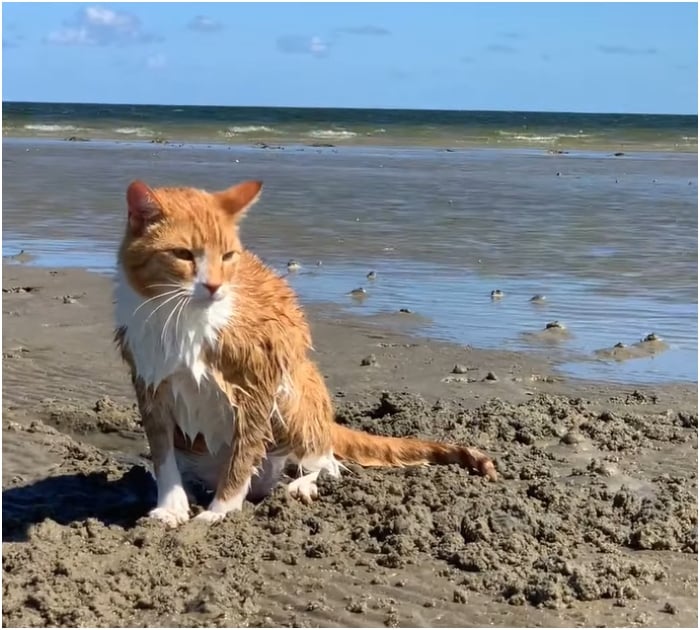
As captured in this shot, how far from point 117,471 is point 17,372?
2158mm

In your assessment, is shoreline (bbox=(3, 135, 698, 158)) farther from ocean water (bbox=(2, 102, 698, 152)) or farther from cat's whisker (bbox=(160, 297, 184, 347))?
cat's whisker (bbox=(160, 297, 184, 347))

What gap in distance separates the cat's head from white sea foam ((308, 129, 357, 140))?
37.3m

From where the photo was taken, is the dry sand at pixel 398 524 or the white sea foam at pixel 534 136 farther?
the white sea foam at pixel 534 136

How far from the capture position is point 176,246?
Answer: 458 centimetres

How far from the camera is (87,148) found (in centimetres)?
3044

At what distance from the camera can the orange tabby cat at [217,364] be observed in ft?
15.2

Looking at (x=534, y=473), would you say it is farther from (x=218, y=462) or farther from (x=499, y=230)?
(x=499, y=230)

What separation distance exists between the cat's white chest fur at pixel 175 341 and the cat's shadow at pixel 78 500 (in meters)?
0.63

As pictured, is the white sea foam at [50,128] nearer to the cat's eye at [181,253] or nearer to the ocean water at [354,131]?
the ocean water at [354,131]

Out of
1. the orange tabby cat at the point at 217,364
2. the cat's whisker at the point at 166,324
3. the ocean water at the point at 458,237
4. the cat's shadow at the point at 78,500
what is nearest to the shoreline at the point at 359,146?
the ocean water at the point at 458,237

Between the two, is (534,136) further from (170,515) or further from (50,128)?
(170,515)

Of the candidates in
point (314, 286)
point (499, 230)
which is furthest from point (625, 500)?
point (499, 230)

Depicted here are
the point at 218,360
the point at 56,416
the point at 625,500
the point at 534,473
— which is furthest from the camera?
the point at 56,416

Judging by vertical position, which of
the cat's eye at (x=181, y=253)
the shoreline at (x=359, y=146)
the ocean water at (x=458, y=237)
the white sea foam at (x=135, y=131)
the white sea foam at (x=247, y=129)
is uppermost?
the white sea foam at (x=247, y=129)
